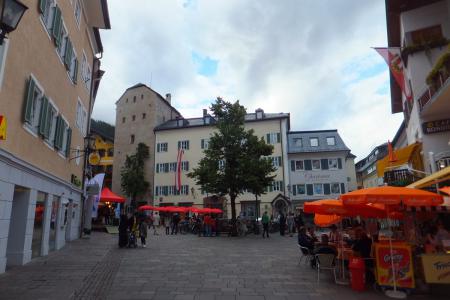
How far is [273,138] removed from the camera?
4794 centimetres

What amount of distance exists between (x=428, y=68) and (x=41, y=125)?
16.2 meters

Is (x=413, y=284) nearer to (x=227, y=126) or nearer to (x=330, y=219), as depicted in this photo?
(x=330, y=219)

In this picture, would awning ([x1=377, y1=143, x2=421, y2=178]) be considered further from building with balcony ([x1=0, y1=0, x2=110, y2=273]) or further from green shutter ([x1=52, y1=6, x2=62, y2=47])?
green shutter ([x1=52, y1=6, x2=62, y2=47])

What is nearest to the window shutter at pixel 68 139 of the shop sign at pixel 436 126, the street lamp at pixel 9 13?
the street lamp at pixel 9 13

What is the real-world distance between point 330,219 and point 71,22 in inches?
572

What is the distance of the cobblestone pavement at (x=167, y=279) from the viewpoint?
7949mm

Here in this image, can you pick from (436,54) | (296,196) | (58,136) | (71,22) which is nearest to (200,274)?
(58,136)

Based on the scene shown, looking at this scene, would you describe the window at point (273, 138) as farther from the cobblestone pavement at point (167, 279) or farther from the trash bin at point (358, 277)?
the trash bin at point (358, 277)

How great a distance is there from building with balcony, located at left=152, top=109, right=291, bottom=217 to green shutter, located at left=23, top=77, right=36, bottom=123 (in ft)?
115

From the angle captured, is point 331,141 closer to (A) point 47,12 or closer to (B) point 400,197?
(A) point 47,12

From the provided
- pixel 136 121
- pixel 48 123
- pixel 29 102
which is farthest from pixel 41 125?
pixel 136 121

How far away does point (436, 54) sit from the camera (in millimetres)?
16703

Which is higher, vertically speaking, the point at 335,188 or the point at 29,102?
the point at 335,188

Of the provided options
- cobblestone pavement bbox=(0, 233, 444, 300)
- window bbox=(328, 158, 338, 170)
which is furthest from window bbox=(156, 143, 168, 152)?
cobblestone pavement bbox=(0, 233, 444, 300)
